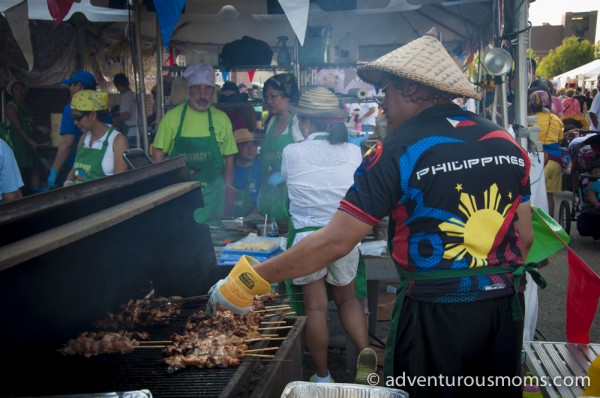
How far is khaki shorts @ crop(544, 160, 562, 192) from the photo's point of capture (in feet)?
28.7

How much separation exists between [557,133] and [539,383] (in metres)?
6.44

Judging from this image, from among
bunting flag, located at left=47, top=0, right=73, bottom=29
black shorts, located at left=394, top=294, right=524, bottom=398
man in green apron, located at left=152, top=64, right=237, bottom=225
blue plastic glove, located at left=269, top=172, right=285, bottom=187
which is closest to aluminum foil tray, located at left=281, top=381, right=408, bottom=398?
black shorts, located at left=394, top=294, right=524, bottom=398

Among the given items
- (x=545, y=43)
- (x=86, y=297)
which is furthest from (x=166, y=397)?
(x=545, y=43)

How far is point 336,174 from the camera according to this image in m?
4.32

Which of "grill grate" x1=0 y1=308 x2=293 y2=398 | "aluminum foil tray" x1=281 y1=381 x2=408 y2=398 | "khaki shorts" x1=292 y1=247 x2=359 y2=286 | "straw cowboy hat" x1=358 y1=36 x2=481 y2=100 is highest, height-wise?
"straw cowboy hat" x1=358 y1=36 x2=481 y2=100

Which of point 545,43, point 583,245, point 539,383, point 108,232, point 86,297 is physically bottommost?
point 583,245

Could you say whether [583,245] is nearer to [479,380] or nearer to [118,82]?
[479,380]

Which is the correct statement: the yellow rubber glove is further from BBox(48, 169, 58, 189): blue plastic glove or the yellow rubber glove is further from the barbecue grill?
BBox(48, 169, 58, 189): blue plastic glove

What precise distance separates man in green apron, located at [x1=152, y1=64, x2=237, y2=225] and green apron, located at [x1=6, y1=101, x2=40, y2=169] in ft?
12.0

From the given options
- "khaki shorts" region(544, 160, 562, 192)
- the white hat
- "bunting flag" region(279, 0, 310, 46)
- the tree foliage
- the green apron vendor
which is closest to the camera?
"bunting flag" region(279, 0, 310, 46)

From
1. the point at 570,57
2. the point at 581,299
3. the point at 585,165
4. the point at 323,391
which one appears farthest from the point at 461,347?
the point at 570,57

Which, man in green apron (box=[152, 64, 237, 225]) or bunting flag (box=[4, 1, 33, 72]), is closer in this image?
bunting flag (box=[4, 1, 33, 72])

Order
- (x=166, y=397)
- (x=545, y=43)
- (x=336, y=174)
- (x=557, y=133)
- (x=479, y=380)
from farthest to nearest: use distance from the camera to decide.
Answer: (x=545, y=43) → (x=557, y=133) → (x=336, y=174) → (x=479, y=380) → (x=166, y=397)

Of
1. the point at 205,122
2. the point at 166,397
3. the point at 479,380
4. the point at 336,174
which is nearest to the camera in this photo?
the point at 166,397
